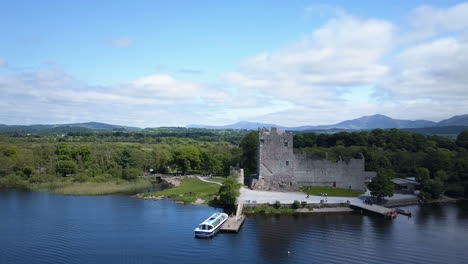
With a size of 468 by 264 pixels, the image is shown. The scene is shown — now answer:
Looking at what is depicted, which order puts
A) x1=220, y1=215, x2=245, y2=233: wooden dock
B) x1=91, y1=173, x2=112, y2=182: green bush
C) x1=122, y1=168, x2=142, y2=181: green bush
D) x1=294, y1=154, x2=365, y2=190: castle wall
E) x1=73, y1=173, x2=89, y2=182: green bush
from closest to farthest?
x1=220, y1=215, x2=245, y2=233: wooden dock
x1=294, y1=154, x2=365, y2=190: castle wall
x1=91, y1=173, x2=112, y2=182: green bush
x1=73, y1=173, x2=89, y2=182: green bush
x1=122, y1=168, x2=142, y2=181: green bush

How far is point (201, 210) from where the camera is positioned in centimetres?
4597

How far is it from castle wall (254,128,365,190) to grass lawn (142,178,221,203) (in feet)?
22.7

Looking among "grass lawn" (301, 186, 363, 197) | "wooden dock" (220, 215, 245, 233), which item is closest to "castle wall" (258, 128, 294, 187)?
"grass lawn" (301, 186, 363, 197)

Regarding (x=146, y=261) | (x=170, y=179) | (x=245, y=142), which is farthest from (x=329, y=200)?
(x=170, y=179)

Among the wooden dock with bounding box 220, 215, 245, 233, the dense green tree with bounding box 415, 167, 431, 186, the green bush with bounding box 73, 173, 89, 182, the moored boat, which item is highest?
the dense green tree with bounding box 415, 167, 431, 186

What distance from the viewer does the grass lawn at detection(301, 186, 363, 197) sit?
51.4 m

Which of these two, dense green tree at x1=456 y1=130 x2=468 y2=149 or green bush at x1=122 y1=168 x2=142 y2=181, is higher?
dense green tree at x1=456 y1=130 x2=468 y2=149

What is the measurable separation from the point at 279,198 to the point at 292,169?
6997mm

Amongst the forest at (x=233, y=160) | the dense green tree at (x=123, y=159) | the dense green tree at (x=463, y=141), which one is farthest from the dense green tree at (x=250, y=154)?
the dense green tree at (x=463, y=141)

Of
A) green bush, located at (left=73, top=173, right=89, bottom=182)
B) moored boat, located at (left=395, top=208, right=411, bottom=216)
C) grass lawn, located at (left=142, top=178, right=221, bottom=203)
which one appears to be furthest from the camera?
green bush, located at (left=73, top=173, right=89, bottom=182)

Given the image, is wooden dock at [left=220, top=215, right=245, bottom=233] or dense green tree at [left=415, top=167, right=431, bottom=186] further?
dense green tree at [left=415, top=167, right=431, bottom=186]

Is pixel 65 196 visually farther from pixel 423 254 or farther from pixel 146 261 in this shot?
pixel 423 254

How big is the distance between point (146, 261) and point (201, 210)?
17.3 m

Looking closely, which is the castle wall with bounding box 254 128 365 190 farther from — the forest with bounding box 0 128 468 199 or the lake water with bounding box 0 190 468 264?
the lake water with bounding box 0 190 468 264
